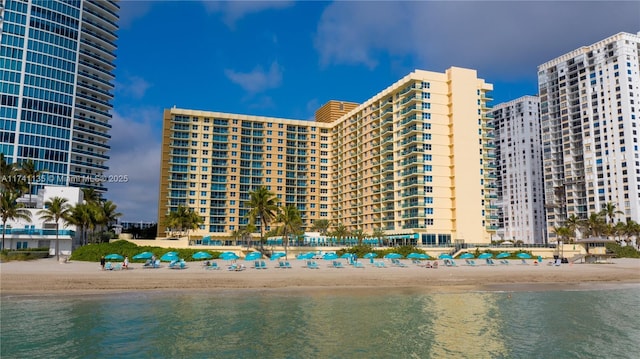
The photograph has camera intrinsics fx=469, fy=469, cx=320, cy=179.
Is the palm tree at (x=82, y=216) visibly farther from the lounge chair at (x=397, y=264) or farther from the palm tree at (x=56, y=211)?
the lounge chair at (x=397, y=264)

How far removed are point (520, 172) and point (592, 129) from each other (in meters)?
41.4

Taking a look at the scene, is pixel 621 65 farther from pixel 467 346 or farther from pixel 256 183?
pixel 467 346

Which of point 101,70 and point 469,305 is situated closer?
point 469,305

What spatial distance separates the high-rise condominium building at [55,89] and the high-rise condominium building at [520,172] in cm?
13701

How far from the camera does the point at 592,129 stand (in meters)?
141

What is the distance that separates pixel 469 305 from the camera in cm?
3594

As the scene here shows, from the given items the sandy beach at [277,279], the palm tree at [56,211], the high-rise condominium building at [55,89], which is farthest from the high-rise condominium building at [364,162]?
the palm tree at [56,211]

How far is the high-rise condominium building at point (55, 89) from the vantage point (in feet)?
330

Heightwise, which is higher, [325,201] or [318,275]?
[325,201]

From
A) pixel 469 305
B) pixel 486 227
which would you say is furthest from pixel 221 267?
pixel 486 227

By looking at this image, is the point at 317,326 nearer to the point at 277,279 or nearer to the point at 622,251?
the point at 277,279

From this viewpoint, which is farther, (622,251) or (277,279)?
(622,251)

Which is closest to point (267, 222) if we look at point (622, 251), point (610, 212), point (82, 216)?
point (82, 216)

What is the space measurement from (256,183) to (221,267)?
2705 inches
